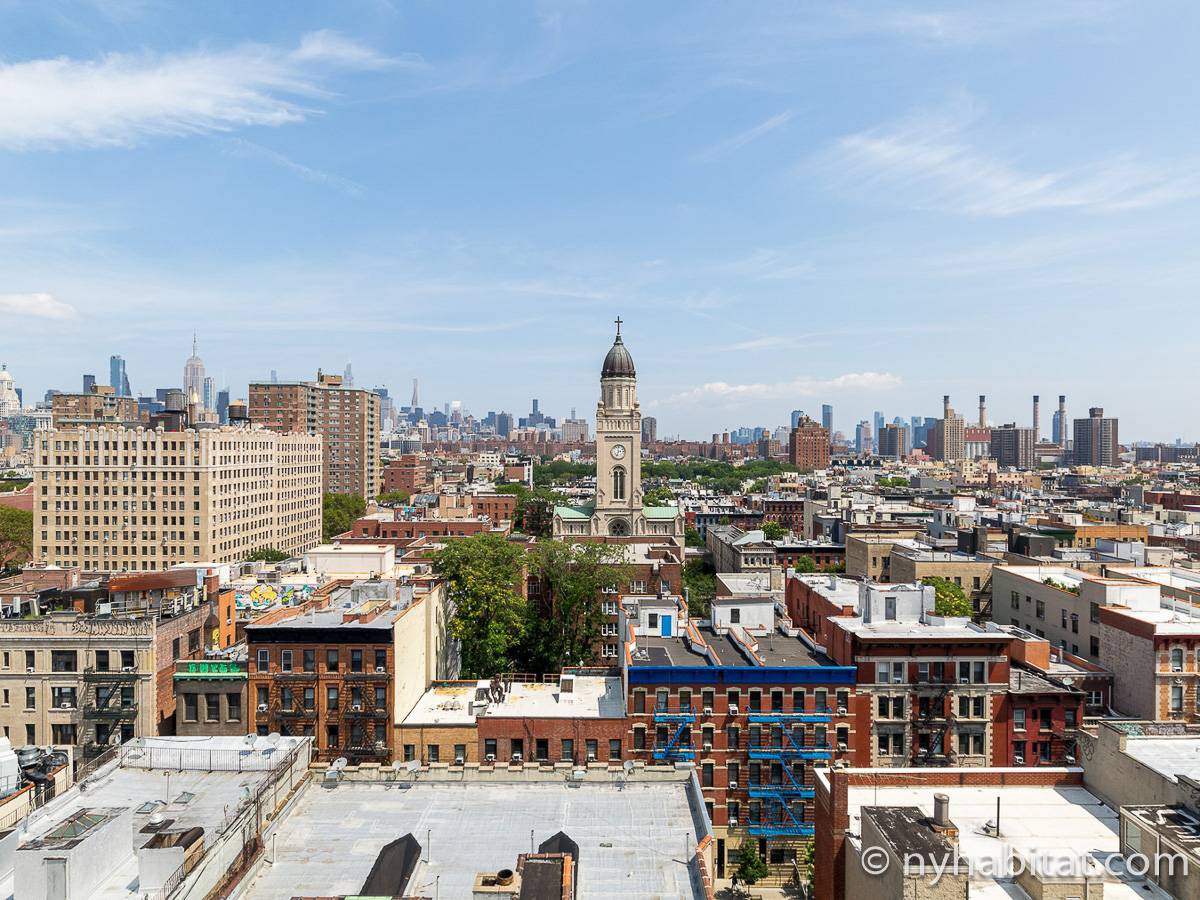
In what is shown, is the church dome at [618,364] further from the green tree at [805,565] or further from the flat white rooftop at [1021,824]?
the flat white rooftop at [1021,824]

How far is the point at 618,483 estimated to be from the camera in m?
137

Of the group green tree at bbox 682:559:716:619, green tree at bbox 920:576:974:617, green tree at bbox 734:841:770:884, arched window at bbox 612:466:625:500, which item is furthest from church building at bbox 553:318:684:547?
green tree at bbox 734:841:770:884

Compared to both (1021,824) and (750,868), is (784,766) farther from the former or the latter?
(1021,824)

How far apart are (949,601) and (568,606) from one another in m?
31.4

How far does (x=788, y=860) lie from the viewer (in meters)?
46.3

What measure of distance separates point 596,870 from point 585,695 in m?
23.6

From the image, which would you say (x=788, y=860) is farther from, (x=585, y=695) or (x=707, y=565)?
(x=707, y=565)

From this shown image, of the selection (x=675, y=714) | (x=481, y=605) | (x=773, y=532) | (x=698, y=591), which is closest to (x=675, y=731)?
(x=675, y=714)

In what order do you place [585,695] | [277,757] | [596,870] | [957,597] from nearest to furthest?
1. [596,870]
2. [277,757]
3. [585,695]
4. [957,597]

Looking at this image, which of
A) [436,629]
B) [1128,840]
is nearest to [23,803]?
[436,629]

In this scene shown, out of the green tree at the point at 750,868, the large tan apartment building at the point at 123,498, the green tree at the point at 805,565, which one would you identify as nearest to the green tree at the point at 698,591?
the green tree at the point at 805,565

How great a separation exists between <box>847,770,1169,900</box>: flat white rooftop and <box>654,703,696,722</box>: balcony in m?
15.0

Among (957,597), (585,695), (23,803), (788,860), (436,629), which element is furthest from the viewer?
(957,597)

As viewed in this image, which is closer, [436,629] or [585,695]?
[585,695]
